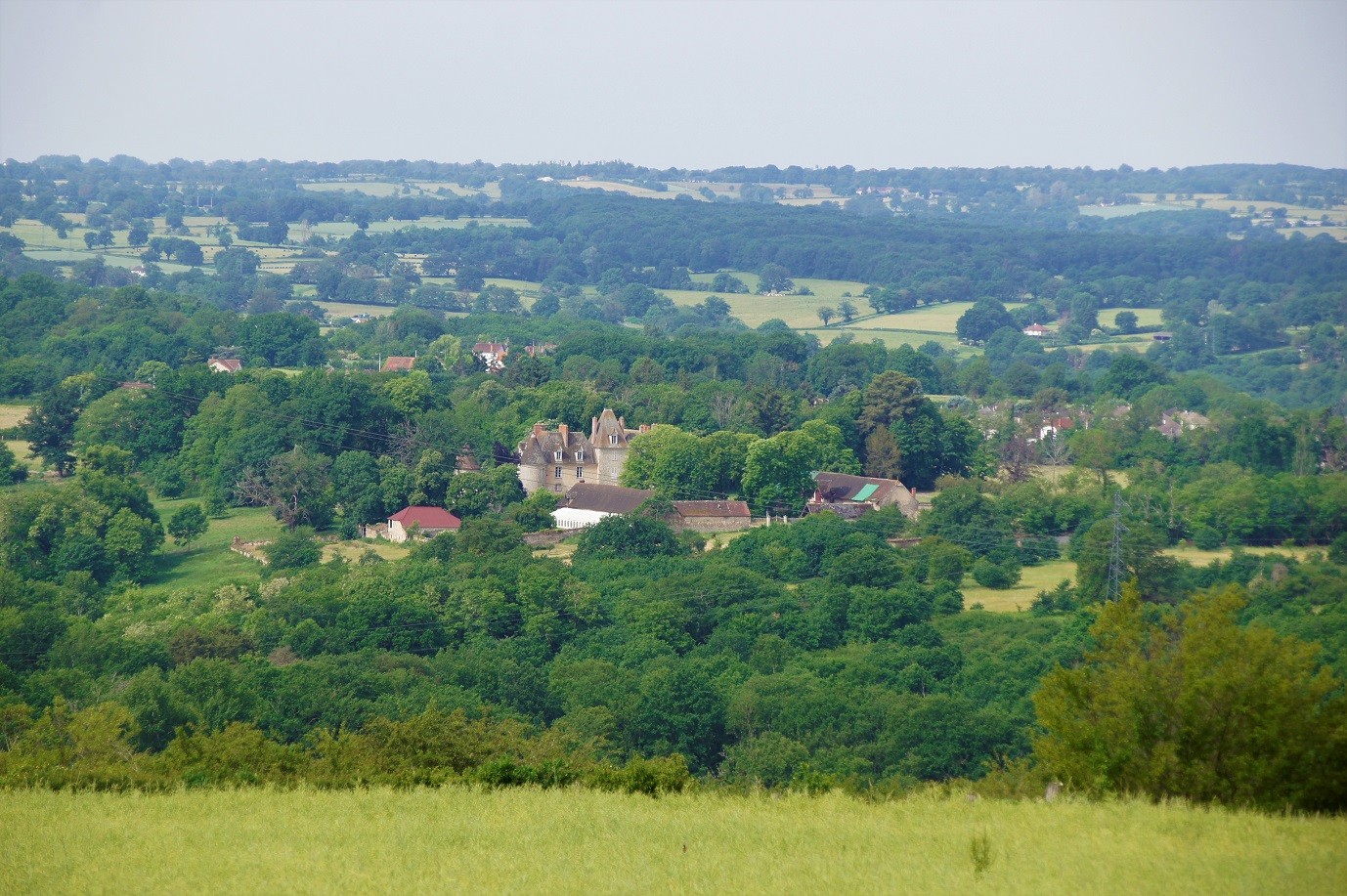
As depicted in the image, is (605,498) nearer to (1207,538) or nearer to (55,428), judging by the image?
(1207,538)

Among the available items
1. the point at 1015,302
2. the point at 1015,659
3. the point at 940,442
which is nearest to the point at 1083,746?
the point at 1015,659

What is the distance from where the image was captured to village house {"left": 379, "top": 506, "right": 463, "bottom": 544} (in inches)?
1972

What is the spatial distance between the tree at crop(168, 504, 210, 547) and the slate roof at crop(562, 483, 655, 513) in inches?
462

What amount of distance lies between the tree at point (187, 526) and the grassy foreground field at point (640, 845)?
31.7 meters

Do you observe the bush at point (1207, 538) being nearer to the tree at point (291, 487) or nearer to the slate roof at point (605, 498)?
the slate roof at point (605, 498)

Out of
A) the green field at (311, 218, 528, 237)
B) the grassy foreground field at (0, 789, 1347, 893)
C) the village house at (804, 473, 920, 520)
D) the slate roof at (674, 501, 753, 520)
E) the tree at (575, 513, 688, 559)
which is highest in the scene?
the grassy foreground field at (0, 789, 1347, 893)

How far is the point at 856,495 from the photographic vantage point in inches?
2189

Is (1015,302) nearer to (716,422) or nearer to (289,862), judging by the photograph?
(716,422)

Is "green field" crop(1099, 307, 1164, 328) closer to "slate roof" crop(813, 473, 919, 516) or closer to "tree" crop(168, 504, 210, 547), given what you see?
"slate roof" crop(813, 473, 919, 516)

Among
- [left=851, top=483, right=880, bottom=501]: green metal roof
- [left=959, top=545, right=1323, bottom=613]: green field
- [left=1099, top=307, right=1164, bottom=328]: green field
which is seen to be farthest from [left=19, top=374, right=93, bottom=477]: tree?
[left=1099, top=307, right=1164, bottom=328]: green field

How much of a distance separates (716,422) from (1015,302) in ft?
271

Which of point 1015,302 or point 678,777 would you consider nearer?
point 678,777

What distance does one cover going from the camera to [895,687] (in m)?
32.8

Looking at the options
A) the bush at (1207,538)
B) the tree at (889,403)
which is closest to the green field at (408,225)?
the tree at (889,403)
